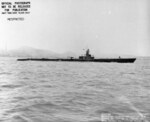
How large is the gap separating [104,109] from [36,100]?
597 centimetres

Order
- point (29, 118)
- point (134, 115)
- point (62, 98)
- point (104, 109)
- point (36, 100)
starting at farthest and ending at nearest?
point (62, 98)
point (36, 100)
point (104, 109)
point (134, 115)
point (29, 118)

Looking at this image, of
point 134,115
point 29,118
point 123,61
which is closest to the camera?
point 29,118

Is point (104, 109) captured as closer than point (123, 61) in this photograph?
Yes

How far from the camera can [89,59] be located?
124562 mm

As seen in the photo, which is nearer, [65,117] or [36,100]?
[65,117]

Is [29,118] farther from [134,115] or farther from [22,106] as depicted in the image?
[134,115]

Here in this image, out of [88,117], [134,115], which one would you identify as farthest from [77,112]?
[134,115]

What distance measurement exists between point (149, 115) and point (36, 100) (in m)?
9.12

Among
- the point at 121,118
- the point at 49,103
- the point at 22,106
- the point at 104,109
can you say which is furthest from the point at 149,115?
the point at 22,106

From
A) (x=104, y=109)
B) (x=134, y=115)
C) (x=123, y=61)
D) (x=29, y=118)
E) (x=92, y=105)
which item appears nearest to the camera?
(x=29, y=118)

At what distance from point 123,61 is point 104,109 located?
112 meters

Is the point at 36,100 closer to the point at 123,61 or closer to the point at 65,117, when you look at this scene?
the point at 65,117

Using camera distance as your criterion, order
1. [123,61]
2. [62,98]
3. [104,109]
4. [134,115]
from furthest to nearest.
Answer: [123,61] < [62,98] < [104,109] < [134,115]

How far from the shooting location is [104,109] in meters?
15.1
